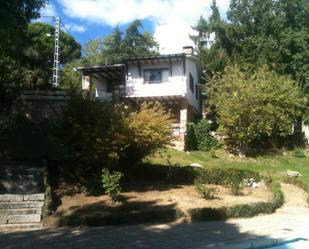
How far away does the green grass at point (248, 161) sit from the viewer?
26.4 meters

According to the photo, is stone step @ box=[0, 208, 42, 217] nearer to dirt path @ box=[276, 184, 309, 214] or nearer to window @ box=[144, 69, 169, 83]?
dirt path @ box=[276, 184, 309, 214]

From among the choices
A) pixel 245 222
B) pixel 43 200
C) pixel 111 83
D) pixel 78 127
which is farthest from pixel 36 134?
pixel 111 83

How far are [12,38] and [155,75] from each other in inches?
839

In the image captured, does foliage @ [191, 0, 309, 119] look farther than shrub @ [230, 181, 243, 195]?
Yes

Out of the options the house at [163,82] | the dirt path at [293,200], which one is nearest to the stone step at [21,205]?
the dirt path at [293,200]

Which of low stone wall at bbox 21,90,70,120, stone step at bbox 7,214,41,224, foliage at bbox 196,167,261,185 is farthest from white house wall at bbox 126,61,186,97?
stone step at bbox 7,214,41,224

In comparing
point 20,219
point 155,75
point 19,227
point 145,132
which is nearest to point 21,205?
point 20,219

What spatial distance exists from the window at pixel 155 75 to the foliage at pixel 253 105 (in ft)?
12.5

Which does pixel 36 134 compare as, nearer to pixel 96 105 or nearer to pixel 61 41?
pixel 96 105

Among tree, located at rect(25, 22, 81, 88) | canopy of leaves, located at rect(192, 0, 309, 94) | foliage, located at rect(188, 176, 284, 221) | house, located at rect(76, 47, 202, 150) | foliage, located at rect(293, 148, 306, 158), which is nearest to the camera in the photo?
foliage, located at rect(188, 176, 284, 221)

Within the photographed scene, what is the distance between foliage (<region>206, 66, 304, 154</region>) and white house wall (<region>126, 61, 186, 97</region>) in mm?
2600

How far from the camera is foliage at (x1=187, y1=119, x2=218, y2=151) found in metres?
33.4

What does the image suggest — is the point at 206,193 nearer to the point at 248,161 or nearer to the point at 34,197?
the point at 34,197

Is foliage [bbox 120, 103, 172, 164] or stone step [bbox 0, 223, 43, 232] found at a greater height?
foliage [bbox 120, 103, 172, 164]
